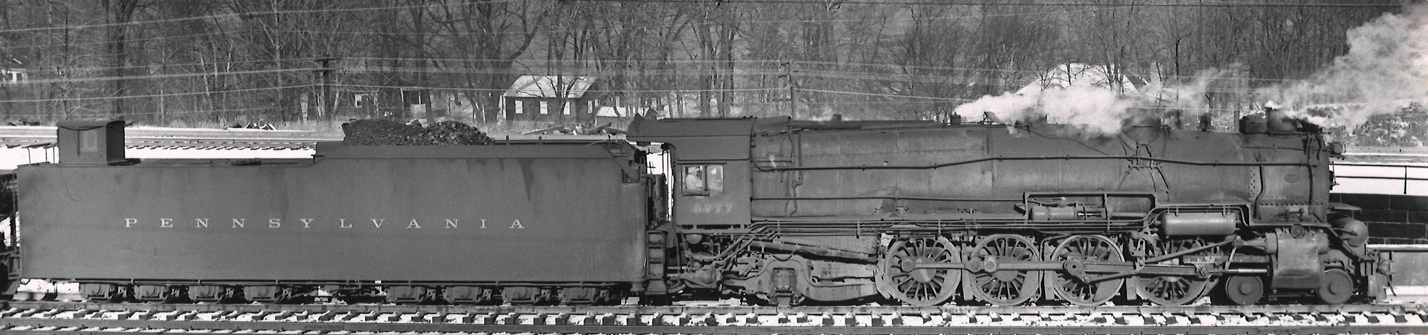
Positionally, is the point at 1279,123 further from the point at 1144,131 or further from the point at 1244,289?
the point at 1244,289

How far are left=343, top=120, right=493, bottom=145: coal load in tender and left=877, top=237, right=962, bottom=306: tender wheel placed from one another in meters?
6.23

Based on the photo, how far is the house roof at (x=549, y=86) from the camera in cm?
3266

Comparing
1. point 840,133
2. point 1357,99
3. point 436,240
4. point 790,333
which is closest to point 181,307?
point 436,240

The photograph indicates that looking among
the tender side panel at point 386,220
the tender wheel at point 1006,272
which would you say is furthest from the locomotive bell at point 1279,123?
the tender side panel at point 386,220

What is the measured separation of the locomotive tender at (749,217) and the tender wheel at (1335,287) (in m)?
0.03

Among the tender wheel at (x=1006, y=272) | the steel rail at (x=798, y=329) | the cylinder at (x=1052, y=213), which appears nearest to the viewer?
the steel rail at (x=798, y=329)

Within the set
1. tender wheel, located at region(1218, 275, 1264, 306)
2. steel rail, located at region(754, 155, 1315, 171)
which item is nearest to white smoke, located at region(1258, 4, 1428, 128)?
steel rail, located at region(754, 155, 1315, 171)

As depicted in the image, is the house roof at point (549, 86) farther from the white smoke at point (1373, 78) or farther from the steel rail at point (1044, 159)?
the white smoke at point (1373, 78)

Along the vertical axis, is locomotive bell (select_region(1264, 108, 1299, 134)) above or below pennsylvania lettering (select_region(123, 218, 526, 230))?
above

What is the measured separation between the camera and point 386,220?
12469 mm

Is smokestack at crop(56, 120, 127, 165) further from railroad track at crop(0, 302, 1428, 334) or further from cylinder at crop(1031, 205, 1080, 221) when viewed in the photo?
cylinder at crop(1031, 205, 1080, 221)

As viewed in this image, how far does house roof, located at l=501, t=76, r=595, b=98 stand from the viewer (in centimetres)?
3266

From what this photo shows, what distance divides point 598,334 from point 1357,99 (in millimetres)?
10040

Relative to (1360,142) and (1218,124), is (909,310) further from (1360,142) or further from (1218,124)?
(1360,142)
